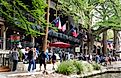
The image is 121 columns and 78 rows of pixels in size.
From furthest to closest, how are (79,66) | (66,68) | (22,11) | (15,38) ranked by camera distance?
(15,38)
(79,66)
(66,68)
(22,11)

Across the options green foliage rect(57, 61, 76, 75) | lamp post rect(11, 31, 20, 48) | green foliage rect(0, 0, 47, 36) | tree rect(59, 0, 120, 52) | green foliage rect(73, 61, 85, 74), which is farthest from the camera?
tree rect(59, 0, 120, 52)

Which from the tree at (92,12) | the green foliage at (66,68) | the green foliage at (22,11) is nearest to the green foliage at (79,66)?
the green foliage at (66,68)

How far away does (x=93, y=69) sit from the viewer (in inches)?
1398

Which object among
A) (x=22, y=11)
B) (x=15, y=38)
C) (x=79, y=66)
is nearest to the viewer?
(x=22, y=11)

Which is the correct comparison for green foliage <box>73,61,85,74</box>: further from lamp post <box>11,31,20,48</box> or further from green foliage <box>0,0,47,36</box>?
lamp post <box>11,31,20,48</box>

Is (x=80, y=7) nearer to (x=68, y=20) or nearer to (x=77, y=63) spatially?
(x=68, y=20)

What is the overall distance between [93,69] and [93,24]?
1511 centimetres

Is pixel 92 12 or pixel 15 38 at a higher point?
pixel 92 12

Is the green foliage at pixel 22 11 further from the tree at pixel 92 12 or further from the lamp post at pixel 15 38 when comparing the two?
the tree at pixel 92 12

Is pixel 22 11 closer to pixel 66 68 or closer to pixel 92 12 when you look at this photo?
pixel 66 68

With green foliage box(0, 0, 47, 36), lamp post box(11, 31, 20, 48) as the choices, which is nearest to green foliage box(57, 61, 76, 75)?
green foliage box(0, 0, 47, 36)

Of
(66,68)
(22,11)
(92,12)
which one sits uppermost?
(92,12)

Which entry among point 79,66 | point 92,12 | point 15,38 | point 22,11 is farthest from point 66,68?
point 92,12

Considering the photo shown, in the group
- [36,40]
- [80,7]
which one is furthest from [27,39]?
[80,7]
